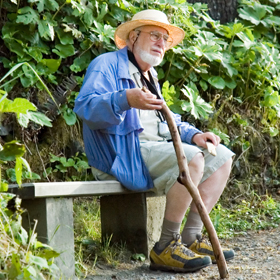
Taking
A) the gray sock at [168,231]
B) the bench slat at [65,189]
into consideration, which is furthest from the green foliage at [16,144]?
the gray sock at [168,231]

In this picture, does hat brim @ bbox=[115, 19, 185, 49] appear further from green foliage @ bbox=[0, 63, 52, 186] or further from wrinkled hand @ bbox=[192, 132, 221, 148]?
green foliage @ bbox=[0, 63, 52, 186]

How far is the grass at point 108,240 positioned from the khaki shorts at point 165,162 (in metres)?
0.49

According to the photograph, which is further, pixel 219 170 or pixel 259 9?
pixel 259 9

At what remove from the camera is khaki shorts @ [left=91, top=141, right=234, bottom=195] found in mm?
3270

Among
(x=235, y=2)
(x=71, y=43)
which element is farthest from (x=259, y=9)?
(x=71, y=43)

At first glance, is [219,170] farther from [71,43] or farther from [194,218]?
[71,43]

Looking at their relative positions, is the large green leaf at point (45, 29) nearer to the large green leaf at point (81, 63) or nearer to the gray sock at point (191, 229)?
the large green leaf at point (81, 63)

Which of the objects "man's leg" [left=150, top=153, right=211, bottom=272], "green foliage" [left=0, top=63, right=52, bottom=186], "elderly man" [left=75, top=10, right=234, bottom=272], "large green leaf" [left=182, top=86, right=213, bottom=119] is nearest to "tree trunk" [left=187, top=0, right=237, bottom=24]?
"large green leaf" [left=182, top=86, right=213, bottom=119]

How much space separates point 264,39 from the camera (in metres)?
5.79

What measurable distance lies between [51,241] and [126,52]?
1425mm

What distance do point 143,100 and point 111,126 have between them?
407 millimetres

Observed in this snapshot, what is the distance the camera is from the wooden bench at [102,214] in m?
2.83

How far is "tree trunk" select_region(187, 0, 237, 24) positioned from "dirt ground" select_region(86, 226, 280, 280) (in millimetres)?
2676

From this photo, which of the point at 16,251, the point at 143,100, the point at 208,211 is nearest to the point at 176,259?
the point at 208,211
